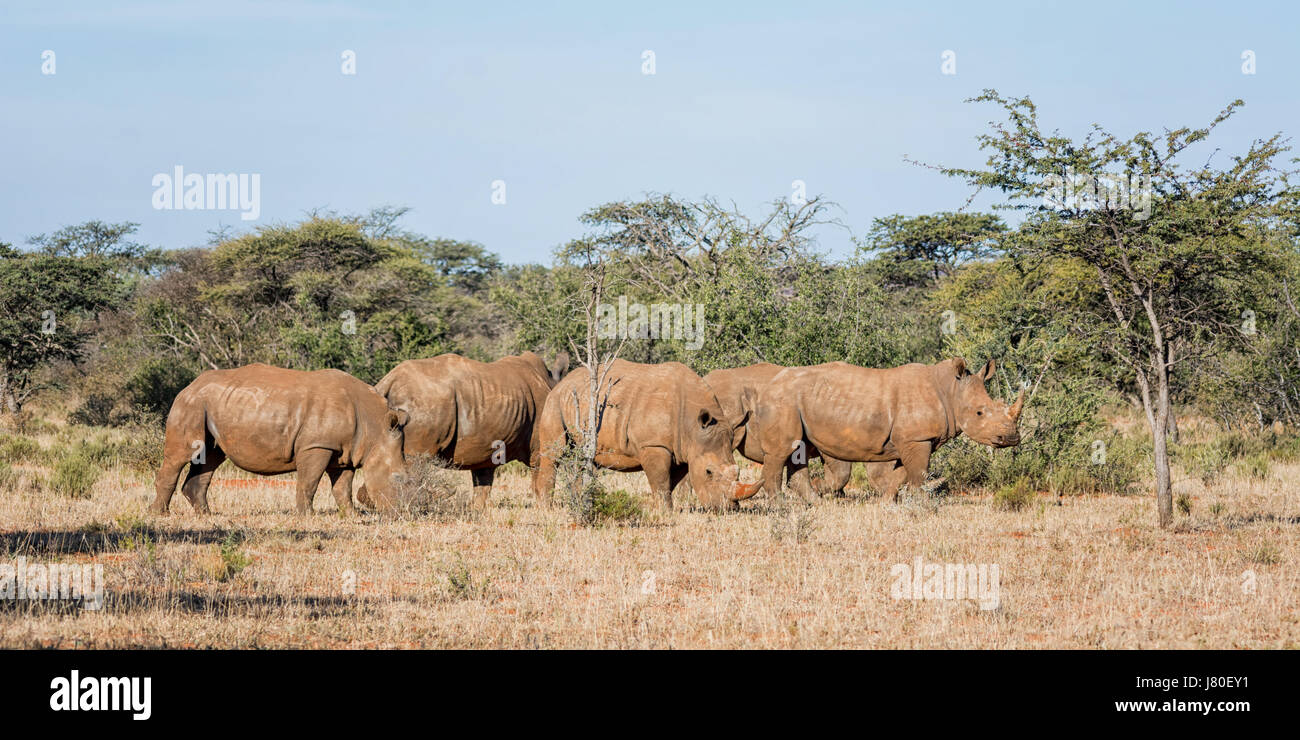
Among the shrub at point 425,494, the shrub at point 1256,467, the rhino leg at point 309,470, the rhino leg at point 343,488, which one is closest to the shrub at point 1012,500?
the shrub at point 1256,467

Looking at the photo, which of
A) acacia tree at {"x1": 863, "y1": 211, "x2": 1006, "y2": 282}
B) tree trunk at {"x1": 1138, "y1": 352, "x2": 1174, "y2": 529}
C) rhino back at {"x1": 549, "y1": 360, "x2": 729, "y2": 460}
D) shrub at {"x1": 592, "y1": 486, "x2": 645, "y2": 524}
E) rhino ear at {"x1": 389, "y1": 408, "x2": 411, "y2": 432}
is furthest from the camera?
acacia tree at {"x1": 863, "y1": 211, "x2": 1006, "y2": 282}

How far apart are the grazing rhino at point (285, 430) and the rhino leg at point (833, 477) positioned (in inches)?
253

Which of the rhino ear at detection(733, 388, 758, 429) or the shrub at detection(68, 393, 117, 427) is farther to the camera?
the shrub at detection(68, 393, 117, 427)

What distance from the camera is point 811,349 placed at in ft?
69.2

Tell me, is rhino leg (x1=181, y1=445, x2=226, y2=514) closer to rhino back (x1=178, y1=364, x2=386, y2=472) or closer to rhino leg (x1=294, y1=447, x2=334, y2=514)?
rhino back (x1=178, y1=364, x2=386, y2=472)

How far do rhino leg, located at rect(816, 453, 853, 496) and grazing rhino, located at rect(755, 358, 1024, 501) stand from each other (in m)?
0.95

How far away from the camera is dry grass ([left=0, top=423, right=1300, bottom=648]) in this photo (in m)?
8.27

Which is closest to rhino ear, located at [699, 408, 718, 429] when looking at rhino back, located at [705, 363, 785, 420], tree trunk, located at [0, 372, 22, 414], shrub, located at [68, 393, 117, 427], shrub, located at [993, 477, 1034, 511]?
rhino back, located at [705, 363, 785, 420]

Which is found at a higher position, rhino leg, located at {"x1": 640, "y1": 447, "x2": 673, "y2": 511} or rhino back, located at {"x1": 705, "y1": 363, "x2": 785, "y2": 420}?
rhino back, located at {"x1": 705, "y1": 363, "x2": 785, "y2": 420}

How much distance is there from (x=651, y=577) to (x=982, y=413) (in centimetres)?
705

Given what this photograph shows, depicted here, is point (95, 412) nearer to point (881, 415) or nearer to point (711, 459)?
point (711, 459)

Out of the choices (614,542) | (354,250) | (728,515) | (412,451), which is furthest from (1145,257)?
(354,250)

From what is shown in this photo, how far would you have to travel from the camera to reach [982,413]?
15867mm
